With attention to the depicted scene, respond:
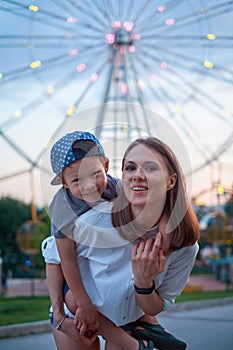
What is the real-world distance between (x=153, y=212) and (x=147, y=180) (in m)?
0.05

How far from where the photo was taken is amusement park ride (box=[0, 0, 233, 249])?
12.3 ft

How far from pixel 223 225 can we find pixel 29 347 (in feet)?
10.3

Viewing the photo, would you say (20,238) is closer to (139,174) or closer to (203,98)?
(203,98)

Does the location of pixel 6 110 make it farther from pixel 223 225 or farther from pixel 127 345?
pixel 127 345

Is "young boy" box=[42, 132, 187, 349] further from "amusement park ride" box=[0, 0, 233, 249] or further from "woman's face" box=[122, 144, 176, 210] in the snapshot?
"amusement park ride" box=[0, 0, 233, 249]

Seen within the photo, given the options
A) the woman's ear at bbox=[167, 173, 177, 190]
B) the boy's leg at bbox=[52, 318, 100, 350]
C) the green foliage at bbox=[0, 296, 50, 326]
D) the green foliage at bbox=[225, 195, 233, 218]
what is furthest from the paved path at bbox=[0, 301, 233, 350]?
the green foliage at bbox=[225, 195, 233, 218]

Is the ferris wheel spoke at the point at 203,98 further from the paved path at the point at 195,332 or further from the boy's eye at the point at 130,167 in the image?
the boy's eye at the point at 130,167

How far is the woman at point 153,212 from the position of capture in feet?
3.22

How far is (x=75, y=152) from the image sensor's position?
1030 millimetres

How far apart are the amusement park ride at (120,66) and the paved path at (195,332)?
845 mm

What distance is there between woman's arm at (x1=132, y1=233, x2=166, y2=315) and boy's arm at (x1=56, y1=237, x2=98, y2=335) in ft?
0.27

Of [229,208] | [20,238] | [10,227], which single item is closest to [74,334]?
[20,238]

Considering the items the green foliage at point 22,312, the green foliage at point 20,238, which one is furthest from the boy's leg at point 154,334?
the green foliage at point 22,312

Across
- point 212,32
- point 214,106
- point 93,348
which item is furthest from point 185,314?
point 93,348
